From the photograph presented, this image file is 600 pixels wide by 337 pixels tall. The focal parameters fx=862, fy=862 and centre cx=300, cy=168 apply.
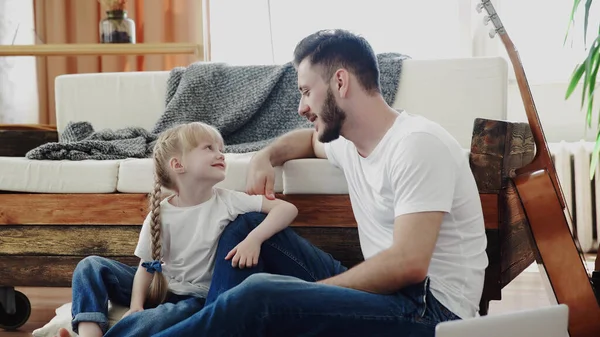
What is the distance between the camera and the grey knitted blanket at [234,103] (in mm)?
2742

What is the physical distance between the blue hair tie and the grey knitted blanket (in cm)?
77

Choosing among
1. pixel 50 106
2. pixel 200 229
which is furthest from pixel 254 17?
pixel 200 229

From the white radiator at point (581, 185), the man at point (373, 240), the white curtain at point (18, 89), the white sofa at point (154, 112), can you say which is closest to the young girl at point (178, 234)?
→ the man at point (373, 240)

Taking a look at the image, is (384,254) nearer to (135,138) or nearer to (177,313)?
(177,313)

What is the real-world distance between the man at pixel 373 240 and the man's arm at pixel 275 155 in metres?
0.17

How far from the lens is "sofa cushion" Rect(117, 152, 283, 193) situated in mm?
2242

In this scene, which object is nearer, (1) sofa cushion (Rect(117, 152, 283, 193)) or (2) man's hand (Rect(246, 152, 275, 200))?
(2) man's hand (Rect(246, 152, 275, 200))

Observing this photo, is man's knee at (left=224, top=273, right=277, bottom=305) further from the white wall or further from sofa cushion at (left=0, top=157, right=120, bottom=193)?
the white wall

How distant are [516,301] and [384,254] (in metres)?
1.31

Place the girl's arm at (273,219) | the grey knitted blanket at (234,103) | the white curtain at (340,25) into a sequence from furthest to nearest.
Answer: the white curtain at (340,25), the grey knitted blanket at (234,103), the girl's arm at (273,219)

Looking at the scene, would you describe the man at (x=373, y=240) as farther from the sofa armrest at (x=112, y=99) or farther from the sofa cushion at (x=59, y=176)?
the sofa armrest at (x=112, y=99)

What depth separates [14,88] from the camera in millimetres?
4152

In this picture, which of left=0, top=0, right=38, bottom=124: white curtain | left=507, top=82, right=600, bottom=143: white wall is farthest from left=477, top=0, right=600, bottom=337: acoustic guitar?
left=0, top=0, right=38, bottom=124: white curtain

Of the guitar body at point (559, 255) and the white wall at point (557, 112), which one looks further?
the white wall at point (557, 112)
